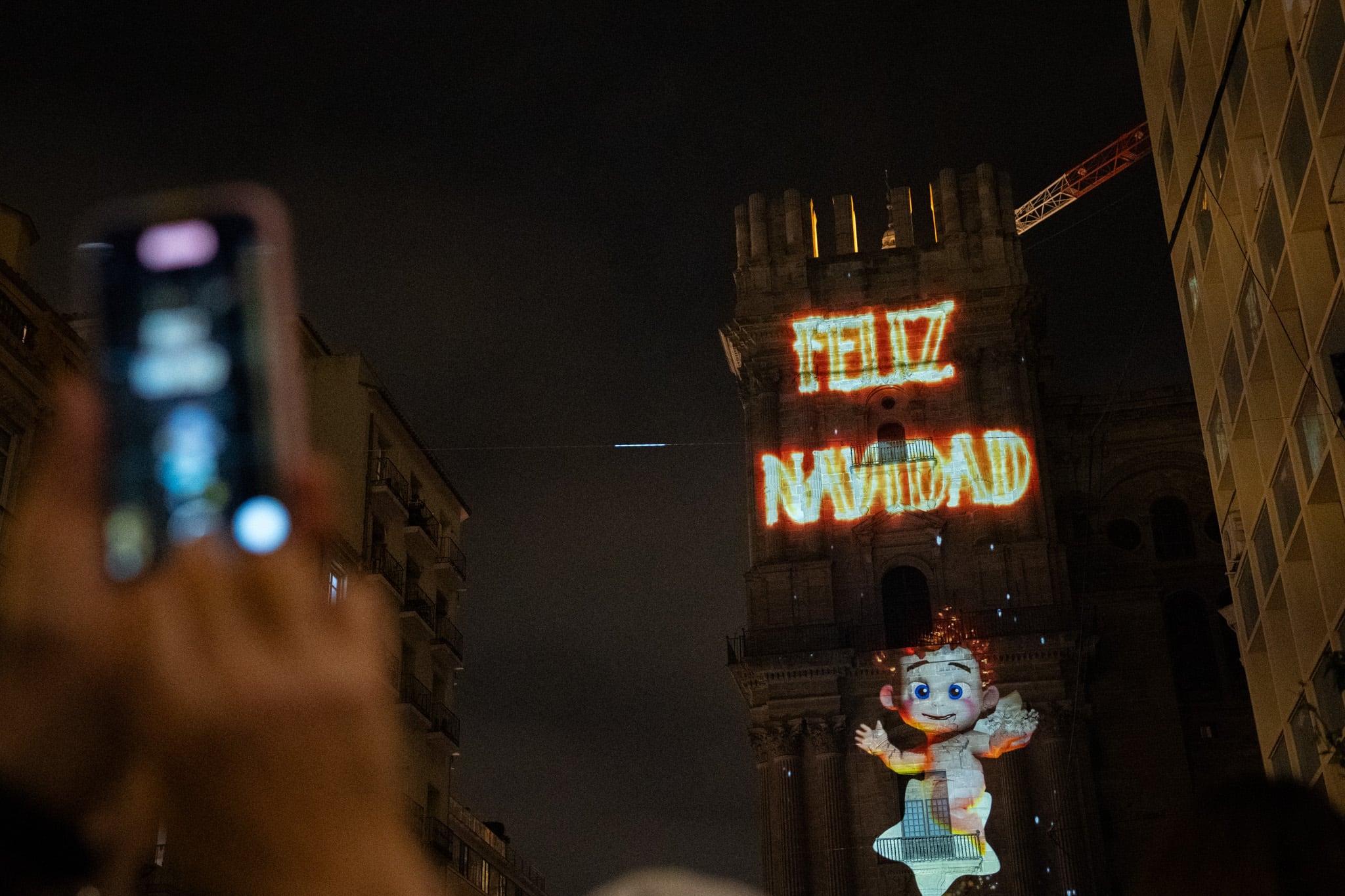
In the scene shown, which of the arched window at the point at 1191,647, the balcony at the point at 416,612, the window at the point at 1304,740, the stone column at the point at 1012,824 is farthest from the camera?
the arched window at the point at 1191,647

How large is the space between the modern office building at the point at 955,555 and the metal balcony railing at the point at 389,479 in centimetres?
1068

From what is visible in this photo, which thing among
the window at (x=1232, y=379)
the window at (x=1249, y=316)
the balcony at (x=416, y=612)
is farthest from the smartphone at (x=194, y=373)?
the balcony at (x=416, y=612)

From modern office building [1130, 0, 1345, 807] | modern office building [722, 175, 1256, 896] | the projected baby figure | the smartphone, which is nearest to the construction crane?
modern office building [722, 175, 1256, 896]

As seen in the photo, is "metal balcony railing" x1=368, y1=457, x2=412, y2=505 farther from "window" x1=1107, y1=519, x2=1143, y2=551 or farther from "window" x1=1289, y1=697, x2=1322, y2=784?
"window" x1=1107, y1=519, x2=1143, y2=551

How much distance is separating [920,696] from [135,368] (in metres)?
36.3

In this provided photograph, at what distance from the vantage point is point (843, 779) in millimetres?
Result: 37625

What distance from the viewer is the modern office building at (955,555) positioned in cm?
3691

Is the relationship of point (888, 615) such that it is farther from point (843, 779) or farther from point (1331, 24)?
point (1331, 24)

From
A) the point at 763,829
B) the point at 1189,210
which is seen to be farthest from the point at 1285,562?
the point at 763,829

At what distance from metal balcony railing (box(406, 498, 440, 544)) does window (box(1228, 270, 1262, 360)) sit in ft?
59.4

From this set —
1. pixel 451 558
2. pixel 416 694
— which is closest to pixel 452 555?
pixel 451 558

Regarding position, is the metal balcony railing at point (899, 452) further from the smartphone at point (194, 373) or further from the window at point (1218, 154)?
the smartphone at point (194, 373)

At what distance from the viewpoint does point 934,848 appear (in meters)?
36.0

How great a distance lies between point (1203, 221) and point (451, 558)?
19322mm
